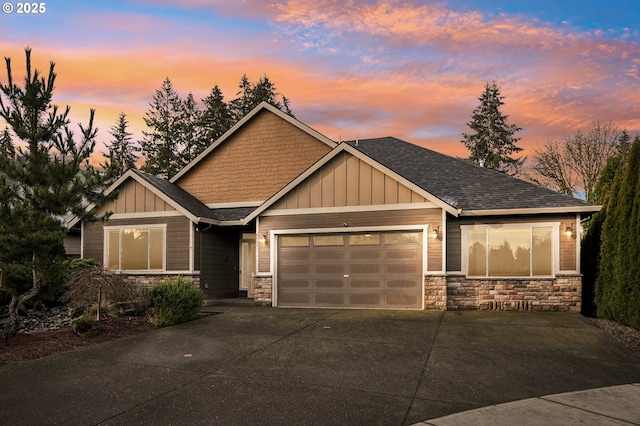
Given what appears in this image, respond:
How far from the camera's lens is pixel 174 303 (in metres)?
10.6

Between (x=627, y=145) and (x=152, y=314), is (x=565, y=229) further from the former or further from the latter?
(x=627, y=145)

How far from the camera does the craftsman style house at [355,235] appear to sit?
41.4 ft

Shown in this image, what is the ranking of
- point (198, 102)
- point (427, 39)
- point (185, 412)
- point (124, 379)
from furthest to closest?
point (198, 102)
point (427, 39)
point (124, 379)
point (185, 412)

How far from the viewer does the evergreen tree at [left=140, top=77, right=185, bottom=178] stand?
41156 mm

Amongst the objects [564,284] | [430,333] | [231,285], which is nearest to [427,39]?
[564,284]

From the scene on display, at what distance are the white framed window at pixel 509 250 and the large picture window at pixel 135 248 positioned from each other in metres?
10.3

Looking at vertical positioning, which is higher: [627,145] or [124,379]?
[627,145]

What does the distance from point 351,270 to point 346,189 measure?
8.30 feet

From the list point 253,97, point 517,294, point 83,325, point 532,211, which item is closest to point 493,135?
point 253,97

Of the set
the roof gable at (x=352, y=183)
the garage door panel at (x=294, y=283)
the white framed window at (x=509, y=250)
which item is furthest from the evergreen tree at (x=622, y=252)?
the garage door panel at (x=294, y=283)

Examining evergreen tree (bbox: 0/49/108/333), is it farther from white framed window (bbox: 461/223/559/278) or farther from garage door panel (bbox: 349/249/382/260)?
white framed window (bbox: 461/223/559/278)

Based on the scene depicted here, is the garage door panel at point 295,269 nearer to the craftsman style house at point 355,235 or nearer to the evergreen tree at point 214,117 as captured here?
the craftsman style house at point 355,235

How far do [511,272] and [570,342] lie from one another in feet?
14.2

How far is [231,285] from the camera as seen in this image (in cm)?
1678
